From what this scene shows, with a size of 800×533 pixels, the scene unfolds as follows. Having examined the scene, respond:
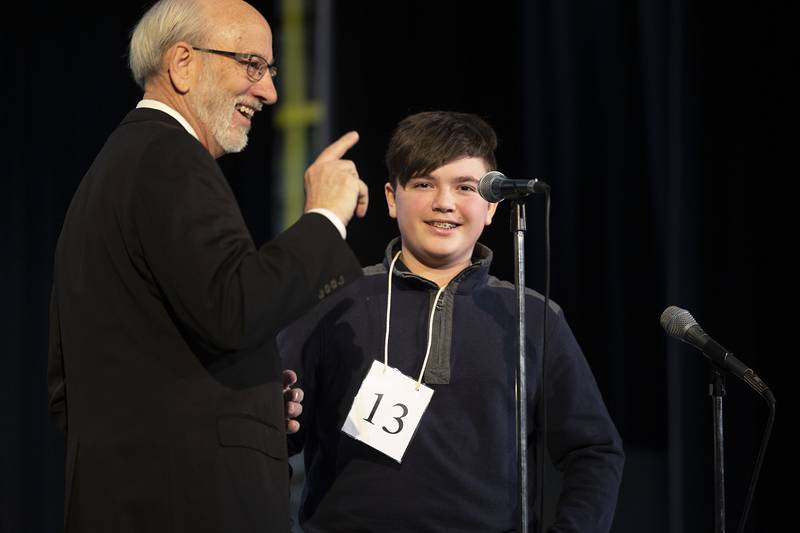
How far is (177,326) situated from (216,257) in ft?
0.53

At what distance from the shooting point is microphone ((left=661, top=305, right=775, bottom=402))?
6.22 ft

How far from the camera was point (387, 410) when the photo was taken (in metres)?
2.16

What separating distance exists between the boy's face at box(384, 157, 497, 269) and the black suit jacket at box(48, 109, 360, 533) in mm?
702

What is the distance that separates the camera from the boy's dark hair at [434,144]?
7.70 ft

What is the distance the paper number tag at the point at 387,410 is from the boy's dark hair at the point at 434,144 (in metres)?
0.48

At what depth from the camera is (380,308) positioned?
232cm

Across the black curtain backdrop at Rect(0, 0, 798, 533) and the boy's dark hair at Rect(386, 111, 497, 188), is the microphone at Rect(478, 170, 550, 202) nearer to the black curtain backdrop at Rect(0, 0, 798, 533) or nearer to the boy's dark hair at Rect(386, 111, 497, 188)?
the boy's dark hair at Rect(386, 111, 497, 188)

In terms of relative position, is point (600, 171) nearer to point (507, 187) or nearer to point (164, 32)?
point (507, 187)

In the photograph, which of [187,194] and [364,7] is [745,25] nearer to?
[364,7]

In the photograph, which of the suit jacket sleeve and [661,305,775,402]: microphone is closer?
the suit jacket sleeve

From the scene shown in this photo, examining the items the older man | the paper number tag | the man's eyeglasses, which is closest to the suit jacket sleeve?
the older man

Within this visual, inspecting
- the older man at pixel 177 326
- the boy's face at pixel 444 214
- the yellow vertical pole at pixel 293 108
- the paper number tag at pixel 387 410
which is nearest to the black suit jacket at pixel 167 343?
the older man at pixel 177 326

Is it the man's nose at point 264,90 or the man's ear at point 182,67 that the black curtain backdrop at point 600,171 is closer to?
the man's nose at point 264,90

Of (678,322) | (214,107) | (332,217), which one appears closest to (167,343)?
(332,217)
